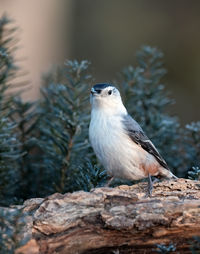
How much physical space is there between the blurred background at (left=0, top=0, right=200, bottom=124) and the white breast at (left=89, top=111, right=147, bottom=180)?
120 inches

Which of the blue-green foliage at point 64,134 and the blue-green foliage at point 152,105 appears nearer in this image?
the blue-green foliage at point 64,134

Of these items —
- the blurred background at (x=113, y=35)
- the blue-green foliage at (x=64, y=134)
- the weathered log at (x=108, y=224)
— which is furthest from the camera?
the blurred background at (x=113, y=35)

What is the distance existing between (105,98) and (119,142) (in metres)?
0.33

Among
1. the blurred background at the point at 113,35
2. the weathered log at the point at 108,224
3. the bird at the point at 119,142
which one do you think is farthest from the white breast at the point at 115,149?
the blurred background at the point at 113,35

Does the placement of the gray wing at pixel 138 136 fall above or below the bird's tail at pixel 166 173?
above

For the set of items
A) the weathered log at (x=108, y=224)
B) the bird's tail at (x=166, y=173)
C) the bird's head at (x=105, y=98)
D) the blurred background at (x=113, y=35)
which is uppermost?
the blurred background at (x=113, y=35)

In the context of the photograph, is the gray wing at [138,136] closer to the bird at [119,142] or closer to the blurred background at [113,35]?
the bird at [119,142]

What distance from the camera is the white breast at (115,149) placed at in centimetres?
232

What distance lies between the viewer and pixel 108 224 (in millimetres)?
1450

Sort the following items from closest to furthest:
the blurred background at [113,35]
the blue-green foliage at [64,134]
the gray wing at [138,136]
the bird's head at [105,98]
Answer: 1. the blue-green foliage at [64,134]
2. the gray wing at [138,136]
3. the bird's head at [105,98]
4. the blurred background at [113,35]

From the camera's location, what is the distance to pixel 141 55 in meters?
2.88

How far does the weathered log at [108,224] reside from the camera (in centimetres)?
145

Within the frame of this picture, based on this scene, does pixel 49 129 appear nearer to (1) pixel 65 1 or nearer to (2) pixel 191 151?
(2) pixel 191 151

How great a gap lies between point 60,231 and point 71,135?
2.42 ft
